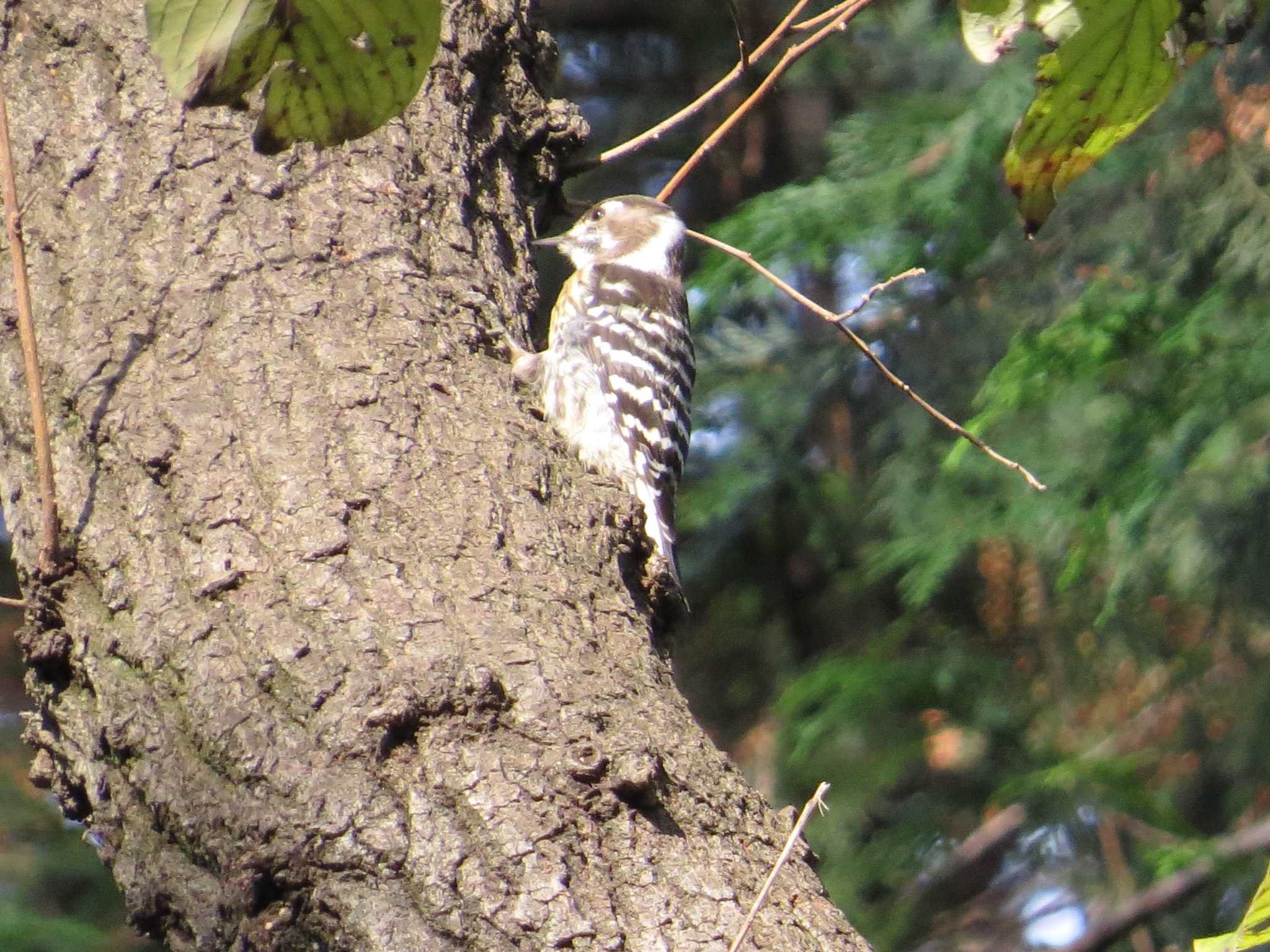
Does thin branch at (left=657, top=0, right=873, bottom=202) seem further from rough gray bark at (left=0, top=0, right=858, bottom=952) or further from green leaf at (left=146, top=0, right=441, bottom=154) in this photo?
green leaf at (left=146, top=0, right=441, bottom=154)

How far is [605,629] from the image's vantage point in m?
2.25

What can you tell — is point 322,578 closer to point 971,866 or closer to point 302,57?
point 302,57

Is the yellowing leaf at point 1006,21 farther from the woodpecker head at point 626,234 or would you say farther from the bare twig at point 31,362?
the woodpecker head at point 626,234

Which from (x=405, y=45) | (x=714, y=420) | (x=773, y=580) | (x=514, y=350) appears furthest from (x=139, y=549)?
(x=773, y=580)

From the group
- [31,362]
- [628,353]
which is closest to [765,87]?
[628,353]

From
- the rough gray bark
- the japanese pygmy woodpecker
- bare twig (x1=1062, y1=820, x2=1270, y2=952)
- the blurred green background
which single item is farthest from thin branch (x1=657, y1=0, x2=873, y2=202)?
bare twig (x1=1062, y1=820, x2=1270, y2=952)

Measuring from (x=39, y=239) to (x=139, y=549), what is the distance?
0.70m

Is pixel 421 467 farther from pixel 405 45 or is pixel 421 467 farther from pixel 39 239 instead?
pixel 405 45

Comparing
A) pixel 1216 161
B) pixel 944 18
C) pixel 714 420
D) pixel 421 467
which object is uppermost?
pixel 944 18

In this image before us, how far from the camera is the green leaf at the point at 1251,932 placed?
1149 millimetres

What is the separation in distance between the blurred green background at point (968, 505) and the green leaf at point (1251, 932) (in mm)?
2960

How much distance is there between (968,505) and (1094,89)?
430 centimetres

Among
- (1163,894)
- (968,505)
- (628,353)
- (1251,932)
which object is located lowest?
(1251,932)

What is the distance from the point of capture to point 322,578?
2117 millimetres
